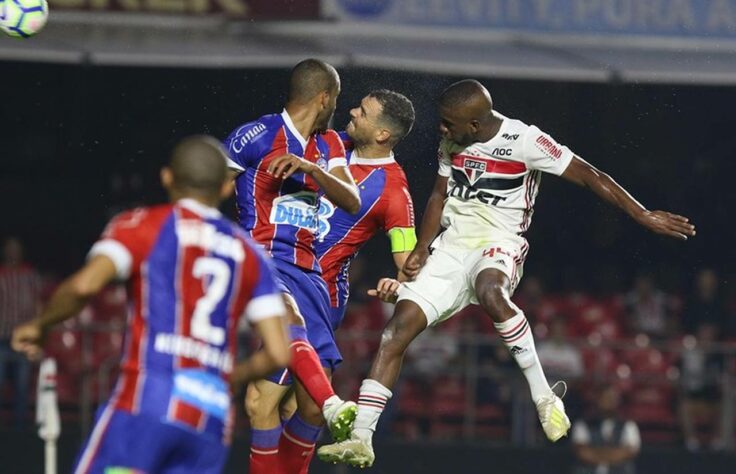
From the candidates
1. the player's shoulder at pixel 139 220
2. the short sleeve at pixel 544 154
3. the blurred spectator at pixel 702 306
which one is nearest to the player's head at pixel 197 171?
the player's shoulder at pixel 139 220

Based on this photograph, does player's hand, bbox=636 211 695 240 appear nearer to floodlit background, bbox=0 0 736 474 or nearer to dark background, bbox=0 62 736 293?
dark background, bbox=0 62 736 293

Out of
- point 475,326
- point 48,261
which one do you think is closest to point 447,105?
point 475,326

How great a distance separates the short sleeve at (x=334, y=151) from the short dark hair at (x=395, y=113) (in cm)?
61

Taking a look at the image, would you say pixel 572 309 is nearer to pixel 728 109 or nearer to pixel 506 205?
pixel 728 109

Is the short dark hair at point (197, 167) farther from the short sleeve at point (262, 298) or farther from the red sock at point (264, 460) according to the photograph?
the red sock at point (264, 460)

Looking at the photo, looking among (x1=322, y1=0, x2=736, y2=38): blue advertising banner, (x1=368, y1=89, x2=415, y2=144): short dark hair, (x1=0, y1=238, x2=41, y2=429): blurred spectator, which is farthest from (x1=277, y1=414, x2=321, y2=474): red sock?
(x1=0, y1=238, x2=41, y2=429): blurred spectator

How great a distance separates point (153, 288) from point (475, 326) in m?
11.1

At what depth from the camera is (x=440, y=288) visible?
27.9 feet

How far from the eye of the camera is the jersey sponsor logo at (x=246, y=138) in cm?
803

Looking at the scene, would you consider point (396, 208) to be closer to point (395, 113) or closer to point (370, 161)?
point (370, 161)

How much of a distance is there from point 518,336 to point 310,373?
4.44 ft

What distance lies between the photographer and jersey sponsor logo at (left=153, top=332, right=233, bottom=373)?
209 inches

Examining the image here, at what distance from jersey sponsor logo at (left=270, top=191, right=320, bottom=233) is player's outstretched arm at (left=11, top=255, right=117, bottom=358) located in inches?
109

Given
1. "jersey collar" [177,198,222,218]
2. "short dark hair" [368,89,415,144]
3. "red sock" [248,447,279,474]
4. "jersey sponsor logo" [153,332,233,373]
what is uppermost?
"short dark hair" [368,89,415,144]
